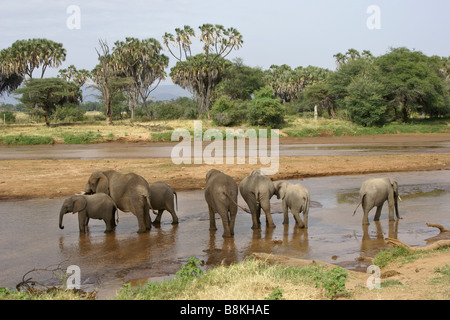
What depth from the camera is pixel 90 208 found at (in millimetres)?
10875

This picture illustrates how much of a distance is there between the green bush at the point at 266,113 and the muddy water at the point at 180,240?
28616 mm

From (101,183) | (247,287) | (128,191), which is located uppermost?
(101,183)

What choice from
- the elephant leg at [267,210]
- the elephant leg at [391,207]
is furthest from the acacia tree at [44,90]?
the elephant leg at [391,207]

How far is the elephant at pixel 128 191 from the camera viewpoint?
1086 centimetres

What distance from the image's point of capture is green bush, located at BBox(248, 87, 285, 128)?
42.5 m

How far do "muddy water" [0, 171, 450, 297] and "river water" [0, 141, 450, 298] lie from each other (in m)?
0.02

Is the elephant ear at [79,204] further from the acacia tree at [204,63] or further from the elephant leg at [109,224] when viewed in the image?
the acacia tree at [204,63]

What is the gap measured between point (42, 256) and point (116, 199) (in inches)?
90.8

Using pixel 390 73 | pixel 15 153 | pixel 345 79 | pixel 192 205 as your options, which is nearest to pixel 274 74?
pixel 345 79

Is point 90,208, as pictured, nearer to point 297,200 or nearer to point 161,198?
point 161,198

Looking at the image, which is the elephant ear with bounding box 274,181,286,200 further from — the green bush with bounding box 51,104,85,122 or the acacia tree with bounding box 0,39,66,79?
the acacia tree with bounding box 0,39,66,79

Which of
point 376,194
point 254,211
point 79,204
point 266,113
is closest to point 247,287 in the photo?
point 254,211

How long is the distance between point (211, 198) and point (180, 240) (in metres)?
1.13
